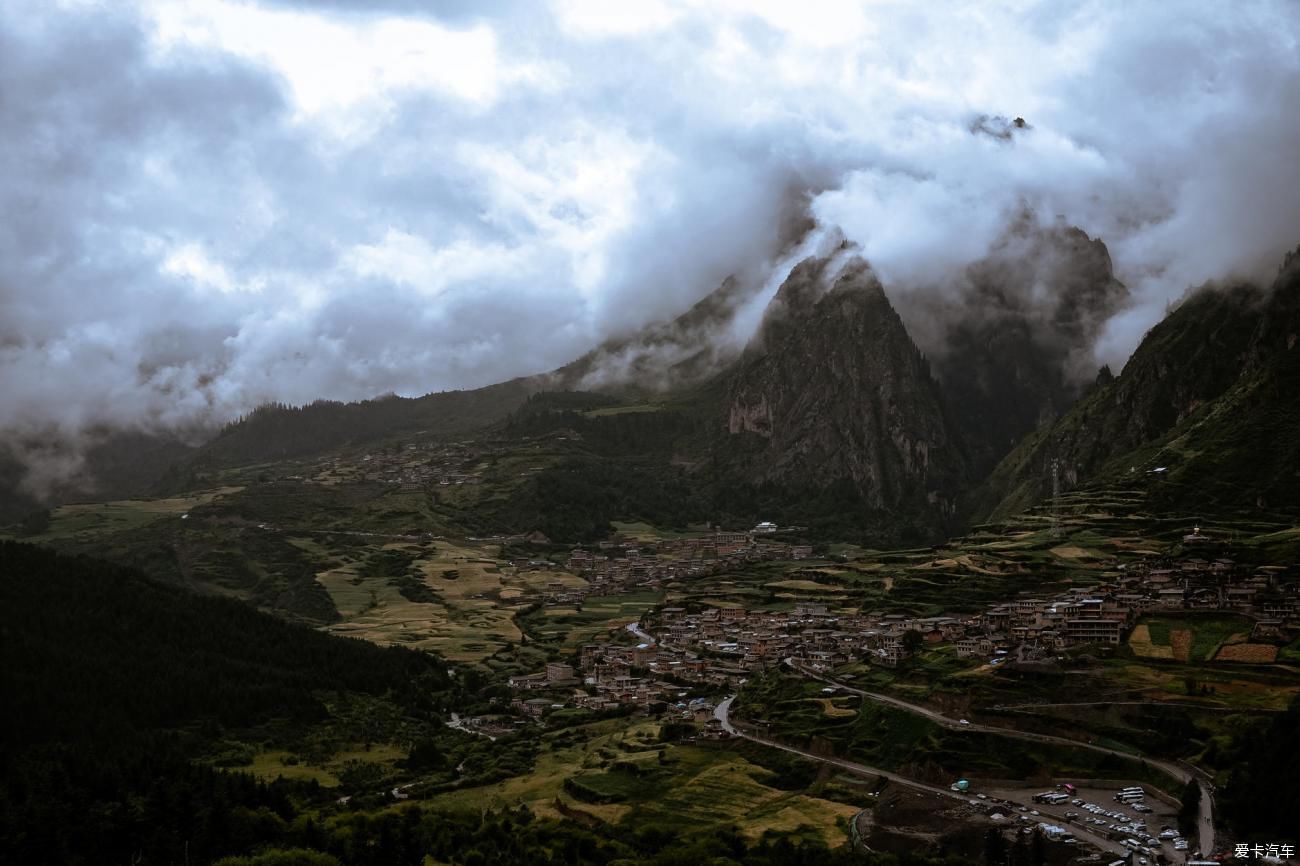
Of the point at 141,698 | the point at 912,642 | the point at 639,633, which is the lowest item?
the point at 639,633

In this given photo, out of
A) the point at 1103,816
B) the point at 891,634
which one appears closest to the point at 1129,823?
the point at 1103,816

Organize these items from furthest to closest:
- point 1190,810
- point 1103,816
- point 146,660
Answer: point 146,660 < point 1103,816 < point 1190,810

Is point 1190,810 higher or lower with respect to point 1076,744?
lower

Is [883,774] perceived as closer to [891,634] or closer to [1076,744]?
[1076,744]

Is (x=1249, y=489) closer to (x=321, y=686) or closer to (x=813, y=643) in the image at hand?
(x=813, y=643)

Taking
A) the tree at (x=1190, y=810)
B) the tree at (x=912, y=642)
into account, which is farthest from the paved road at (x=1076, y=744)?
the tree at (x=912, y=642)

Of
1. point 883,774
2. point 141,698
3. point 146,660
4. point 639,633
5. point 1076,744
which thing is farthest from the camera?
point 639,633

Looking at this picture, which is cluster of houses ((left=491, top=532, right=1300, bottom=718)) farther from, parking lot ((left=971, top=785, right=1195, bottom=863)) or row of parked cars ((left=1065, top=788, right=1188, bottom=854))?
row of parked cars ((left=1065, top=788, right=1188, bottom=854))

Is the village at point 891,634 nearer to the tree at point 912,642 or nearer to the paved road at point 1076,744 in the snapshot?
the tree at point 912,642
